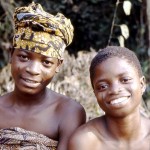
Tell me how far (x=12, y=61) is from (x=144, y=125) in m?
0.79

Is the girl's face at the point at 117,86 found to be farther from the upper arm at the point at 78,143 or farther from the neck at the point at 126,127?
the upper arm at the point at 78,143

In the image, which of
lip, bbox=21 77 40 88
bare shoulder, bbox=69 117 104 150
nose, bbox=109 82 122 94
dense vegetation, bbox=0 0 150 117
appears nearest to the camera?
nose, bbox=109 82 122 94

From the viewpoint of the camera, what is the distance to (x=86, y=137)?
2.72 m

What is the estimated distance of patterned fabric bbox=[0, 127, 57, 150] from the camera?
114 inches

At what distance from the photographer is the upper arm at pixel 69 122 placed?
9.46ft

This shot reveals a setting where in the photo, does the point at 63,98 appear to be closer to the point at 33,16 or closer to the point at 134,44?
the point at 33,16

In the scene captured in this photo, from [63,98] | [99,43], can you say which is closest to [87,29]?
[99,43]

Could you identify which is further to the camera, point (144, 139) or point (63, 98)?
point (63, 98)

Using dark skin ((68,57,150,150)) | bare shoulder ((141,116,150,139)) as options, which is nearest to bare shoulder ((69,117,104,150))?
dark skin ((68,57,150,150))

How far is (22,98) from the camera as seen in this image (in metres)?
2.98

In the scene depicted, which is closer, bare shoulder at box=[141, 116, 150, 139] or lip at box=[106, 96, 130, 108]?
lip at box=[106, 96, 130, 108]

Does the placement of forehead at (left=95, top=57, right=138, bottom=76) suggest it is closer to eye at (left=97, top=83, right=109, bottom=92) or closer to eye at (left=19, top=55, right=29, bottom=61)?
eye at (left=97, top=83, right=109, bottom=92)

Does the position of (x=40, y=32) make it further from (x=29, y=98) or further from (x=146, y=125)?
(x=146, y=125)

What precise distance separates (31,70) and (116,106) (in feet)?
1.65
